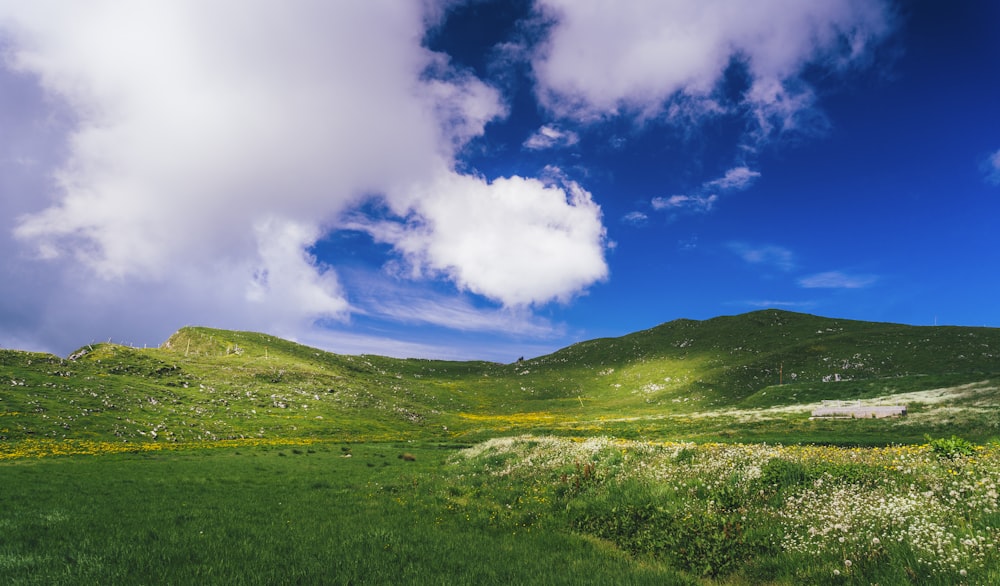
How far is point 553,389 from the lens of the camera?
146250mm

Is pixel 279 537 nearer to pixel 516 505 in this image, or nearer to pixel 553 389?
pixel 516 505

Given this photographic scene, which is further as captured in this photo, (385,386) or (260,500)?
(385,386)

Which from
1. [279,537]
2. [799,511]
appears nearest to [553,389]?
[799,511]

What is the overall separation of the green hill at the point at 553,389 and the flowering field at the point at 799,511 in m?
25.7

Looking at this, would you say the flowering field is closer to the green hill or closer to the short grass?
the short grass

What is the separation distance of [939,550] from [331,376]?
12146cm

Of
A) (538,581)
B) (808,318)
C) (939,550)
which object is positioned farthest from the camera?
(808,318)

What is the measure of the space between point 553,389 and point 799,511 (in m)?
138

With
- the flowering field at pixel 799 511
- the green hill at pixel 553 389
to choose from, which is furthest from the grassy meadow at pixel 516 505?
the green hill at pixel 553 389

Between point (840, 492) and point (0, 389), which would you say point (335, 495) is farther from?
point (0, 389)

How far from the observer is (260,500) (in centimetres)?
1850

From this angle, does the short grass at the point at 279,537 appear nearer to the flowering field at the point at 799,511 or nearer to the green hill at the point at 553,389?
the flowering field at the point at 799,511

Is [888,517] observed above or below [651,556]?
above

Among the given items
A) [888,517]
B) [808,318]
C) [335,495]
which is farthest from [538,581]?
[808,318]
